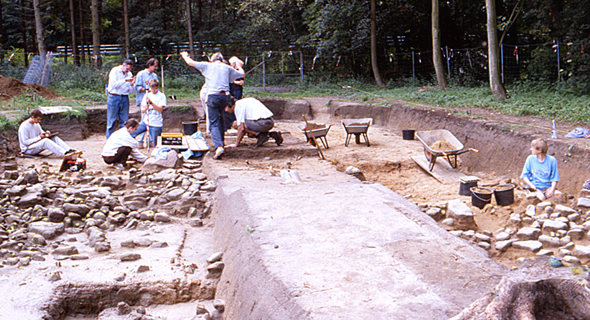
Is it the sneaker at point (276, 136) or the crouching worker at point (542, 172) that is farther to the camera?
the sneaker at point (276, 136)

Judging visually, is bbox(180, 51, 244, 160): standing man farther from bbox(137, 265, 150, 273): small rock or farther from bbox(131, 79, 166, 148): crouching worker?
bbox(137, 265, 150, 273): small rock

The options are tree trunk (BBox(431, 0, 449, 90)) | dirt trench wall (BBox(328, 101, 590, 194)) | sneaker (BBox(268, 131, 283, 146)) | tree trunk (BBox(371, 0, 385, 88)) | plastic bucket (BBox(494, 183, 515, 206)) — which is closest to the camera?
plastic bucket (BBox(494, 183, 515, 206))

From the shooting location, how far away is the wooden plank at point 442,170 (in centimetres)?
948

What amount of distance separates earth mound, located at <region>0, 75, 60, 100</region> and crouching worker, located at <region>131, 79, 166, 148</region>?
782 centimetres

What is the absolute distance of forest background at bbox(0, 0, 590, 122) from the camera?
16141 mm

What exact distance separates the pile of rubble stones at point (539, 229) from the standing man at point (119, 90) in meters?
6.45

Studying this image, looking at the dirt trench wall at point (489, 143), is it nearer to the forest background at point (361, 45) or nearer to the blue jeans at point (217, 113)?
the forest background at point (361, 45)

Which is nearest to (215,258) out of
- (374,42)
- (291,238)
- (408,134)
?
(291,238)

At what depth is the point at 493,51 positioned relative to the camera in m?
13.5

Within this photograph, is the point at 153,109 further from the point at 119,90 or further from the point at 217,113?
the point at 217,113

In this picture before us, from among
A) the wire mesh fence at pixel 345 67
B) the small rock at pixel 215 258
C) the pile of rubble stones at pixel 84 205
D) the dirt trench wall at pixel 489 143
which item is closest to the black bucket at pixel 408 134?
the dirt trench wall at pixel 489 143

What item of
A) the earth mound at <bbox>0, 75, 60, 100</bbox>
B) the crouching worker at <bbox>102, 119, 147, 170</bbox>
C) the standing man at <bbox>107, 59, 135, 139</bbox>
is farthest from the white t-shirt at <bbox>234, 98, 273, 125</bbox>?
the earth mound at <bbox>0, 75, 60, 100</bbox>

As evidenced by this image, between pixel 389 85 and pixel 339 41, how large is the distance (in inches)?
117

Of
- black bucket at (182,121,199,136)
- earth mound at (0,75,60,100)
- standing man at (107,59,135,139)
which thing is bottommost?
black bucket at (182,121,199,136)
